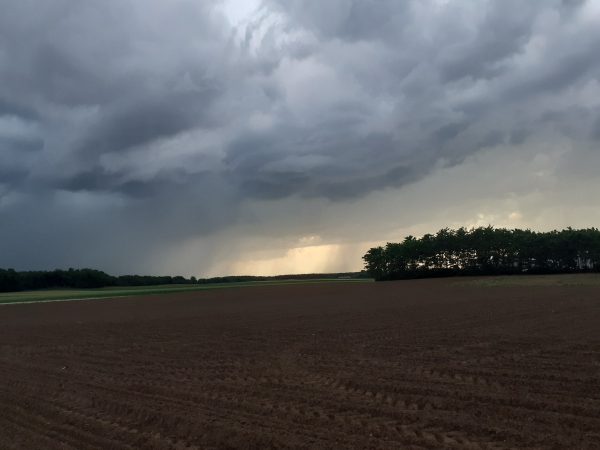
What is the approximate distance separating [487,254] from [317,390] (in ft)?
364

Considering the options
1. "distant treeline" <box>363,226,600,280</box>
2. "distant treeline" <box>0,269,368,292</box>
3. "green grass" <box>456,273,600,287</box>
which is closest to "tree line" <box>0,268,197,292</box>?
"distant treeline" <box>0,269,368,292</box>

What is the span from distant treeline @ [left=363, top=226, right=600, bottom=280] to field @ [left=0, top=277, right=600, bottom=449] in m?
89.3

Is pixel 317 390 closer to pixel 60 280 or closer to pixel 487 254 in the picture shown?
pixel 487 254

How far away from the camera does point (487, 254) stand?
115938 mm

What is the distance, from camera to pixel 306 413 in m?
9.95

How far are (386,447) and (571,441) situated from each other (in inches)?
101

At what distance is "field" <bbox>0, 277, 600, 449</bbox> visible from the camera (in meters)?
8.59

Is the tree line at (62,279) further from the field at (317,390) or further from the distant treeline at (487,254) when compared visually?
the field at (317,390)

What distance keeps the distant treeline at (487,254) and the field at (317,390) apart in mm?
89260

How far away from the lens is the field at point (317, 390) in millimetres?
8586

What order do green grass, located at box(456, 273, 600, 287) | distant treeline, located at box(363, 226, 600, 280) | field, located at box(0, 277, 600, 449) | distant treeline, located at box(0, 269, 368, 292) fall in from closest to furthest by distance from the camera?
field, located at box(0, 277, 600, 449), green grass, located at box(456, 273, 600, 287), distant treeline, located at box(363, 226, 600, 280), distant treeline, located at box(0, 269, 368, 292)

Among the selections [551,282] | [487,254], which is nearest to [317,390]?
[551,282]

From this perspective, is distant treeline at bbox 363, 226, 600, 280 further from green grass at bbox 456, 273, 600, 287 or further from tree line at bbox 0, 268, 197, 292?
tree line at bbox 0, 268, 197, 292

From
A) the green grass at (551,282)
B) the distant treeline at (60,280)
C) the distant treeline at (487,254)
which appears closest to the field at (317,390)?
the green grass at (551,282)
